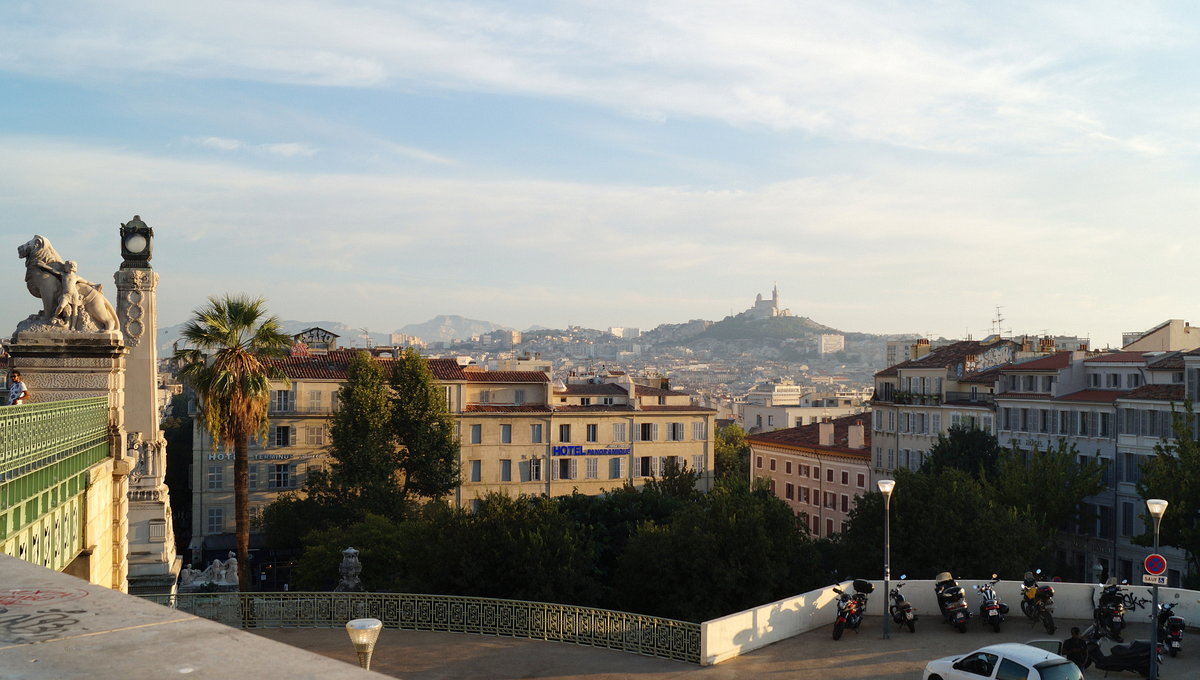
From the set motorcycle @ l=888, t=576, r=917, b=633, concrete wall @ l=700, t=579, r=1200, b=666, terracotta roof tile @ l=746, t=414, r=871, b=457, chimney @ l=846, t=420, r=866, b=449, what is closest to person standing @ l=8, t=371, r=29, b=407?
concrete wall @ l=700, t=579, r=1200, b=666

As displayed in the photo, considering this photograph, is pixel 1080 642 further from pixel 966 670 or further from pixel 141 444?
pixel 141 444

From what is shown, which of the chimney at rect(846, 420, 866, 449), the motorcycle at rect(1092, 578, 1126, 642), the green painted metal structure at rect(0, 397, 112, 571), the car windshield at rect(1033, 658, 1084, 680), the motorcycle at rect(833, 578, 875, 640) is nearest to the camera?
the green painted metal structure at rect(0, 397, 112, 571)

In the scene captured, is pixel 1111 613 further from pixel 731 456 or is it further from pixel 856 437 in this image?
pixel 731 456

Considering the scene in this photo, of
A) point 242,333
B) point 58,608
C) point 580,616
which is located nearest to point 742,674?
point 580,616

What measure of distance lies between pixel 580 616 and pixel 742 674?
12.1 ft

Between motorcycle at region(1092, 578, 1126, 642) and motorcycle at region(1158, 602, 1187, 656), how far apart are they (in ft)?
2.65

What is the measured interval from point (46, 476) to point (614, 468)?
62.3 metres

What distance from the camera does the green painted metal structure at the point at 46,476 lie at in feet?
33.7

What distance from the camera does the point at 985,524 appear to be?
36.3 m

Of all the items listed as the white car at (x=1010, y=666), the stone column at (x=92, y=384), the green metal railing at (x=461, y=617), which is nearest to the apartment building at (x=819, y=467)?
the green metal railing at (x=461, y=617)

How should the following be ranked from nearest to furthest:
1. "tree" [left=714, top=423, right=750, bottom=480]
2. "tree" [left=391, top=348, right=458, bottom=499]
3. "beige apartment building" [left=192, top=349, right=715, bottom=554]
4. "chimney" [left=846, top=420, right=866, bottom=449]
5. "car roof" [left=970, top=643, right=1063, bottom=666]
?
"car roof" [left=970, top=643, right=1063, bottom=666] → "tree" [left=391, top=348, right=458, bottom=499] → "beige apartment building" [left=192, top=349, right=715, bottom=554] → "chimney" [left=846, top=420, right=866, bottom=449] → "tree" [left=714, top=423, right=750, bottom=480]

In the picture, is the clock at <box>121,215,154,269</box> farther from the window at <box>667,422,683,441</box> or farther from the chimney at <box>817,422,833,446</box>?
the chimney at <box>817,422,833,446</box>

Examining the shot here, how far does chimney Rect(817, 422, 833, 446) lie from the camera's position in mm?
79938

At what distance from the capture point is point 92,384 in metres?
15.6
